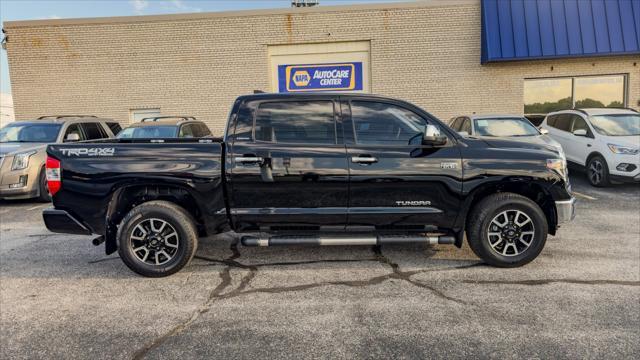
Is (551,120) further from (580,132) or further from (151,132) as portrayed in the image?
(151,132)


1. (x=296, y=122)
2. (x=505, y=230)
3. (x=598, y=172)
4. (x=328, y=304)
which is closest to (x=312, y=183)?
(x=296, y=122)

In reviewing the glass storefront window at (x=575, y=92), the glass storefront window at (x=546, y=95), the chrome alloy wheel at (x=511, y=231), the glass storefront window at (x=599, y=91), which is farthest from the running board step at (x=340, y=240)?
the glass storefront window at (x=599, y=91)

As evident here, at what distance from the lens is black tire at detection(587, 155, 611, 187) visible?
30.7ft

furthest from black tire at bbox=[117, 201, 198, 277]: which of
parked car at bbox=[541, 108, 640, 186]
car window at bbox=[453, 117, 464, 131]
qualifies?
parked car at bbox=[541, 108, 640, 186]

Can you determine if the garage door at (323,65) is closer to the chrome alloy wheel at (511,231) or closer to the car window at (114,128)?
the car window at (114,128)

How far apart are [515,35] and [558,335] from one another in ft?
41.6

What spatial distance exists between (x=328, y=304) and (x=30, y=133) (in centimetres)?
910

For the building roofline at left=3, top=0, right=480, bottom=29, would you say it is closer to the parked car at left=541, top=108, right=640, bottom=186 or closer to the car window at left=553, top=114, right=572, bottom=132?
the car window at left=553, top=114, right=572, bottom=132

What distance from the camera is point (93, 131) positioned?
10602mm

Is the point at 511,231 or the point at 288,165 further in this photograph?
the point at 511,231

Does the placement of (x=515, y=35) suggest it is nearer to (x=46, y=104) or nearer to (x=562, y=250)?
(x=562, y=250)

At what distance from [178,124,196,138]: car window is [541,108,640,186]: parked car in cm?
933

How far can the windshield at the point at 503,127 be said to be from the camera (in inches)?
390

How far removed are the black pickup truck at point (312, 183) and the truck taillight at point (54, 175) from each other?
0.01m
